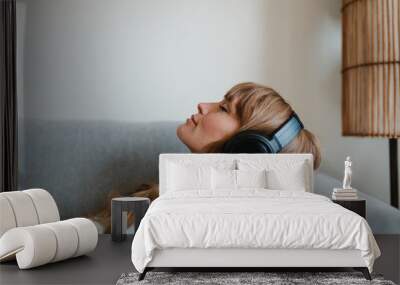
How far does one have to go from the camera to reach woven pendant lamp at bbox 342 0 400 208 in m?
6.14

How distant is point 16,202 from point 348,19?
3.85 metres

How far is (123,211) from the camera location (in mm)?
6098

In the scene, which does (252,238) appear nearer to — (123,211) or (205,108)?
(123,211)

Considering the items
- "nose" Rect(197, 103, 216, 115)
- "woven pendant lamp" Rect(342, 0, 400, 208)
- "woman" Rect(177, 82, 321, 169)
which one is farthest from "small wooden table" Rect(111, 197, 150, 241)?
"woven pendant lamp" Rect(342, 0, 400, 208)

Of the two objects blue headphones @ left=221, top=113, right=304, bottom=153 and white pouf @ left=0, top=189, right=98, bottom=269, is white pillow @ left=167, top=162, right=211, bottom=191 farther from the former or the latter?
white pouf @ left=0, top=189, right=98, bottom=269

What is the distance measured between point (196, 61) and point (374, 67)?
6.16 ft

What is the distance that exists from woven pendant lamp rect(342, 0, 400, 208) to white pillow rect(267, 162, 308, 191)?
860 millimetres

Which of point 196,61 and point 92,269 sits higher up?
point 196,61

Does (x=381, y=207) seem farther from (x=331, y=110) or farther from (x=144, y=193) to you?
(x=144, y=193)

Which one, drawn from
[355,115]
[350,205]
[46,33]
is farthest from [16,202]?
[355,115]

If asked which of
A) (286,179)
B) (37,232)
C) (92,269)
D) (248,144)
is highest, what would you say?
(248,144)

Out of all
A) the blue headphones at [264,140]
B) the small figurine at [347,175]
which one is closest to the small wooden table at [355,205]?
the small figurine at [347,175]

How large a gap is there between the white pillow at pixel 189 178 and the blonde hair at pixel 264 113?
69 cm

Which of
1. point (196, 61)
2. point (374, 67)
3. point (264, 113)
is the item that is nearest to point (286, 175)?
point (264, 113)
